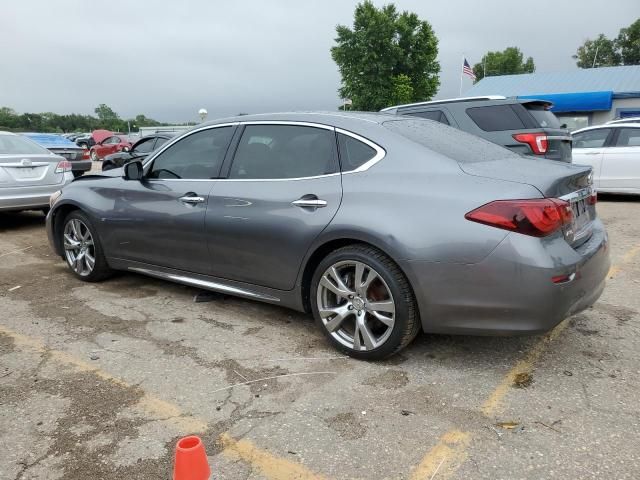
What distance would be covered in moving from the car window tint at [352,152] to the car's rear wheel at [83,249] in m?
2.74

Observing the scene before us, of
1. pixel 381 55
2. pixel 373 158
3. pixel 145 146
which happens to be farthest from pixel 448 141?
pixel 381 55

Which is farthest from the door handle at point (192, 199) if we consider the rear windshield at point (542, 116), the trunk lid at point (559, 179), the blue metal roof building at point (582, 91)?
the blue metal roof building at point (582, 91)

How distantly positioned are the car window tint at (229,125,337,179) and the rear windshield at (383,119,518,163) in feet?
1.50

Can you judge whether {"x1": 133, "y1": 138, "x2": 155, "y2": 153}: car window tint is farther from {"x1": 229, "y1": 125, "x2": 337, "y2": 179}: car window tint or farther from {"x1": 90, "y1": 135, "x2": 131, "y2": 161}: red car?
{"x1": 90, "y1": 135, "x2": 131, "y2": 161}: red car

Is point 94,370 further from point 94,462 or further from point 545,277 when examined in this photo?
point 545,277

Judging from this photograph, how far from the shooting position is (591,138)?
10.5 metres

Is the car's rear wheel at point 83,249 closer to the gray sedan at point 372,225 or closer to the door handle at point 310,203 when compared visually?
the gray sedan at point 372,225

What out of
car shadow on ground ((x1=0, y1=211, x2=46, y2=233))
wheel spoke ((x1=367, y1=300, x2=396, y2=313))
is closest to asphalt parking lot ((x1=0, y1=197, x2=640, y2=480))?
wheel spoke ((x1=367, y1=300, x2=396, y2=313))

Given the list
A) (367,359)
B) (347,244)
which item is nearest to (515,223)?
(347,244)

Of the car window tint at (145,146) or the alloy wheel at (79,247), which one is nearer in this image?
the alloy wheel at (79,247)

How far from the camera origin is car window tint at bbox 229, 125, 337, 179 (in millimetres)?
3598

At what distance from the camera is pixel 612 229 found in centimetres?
738

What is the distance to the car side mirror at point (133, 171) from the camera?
459 centimetres

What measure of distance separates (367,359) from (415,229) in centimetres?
91
